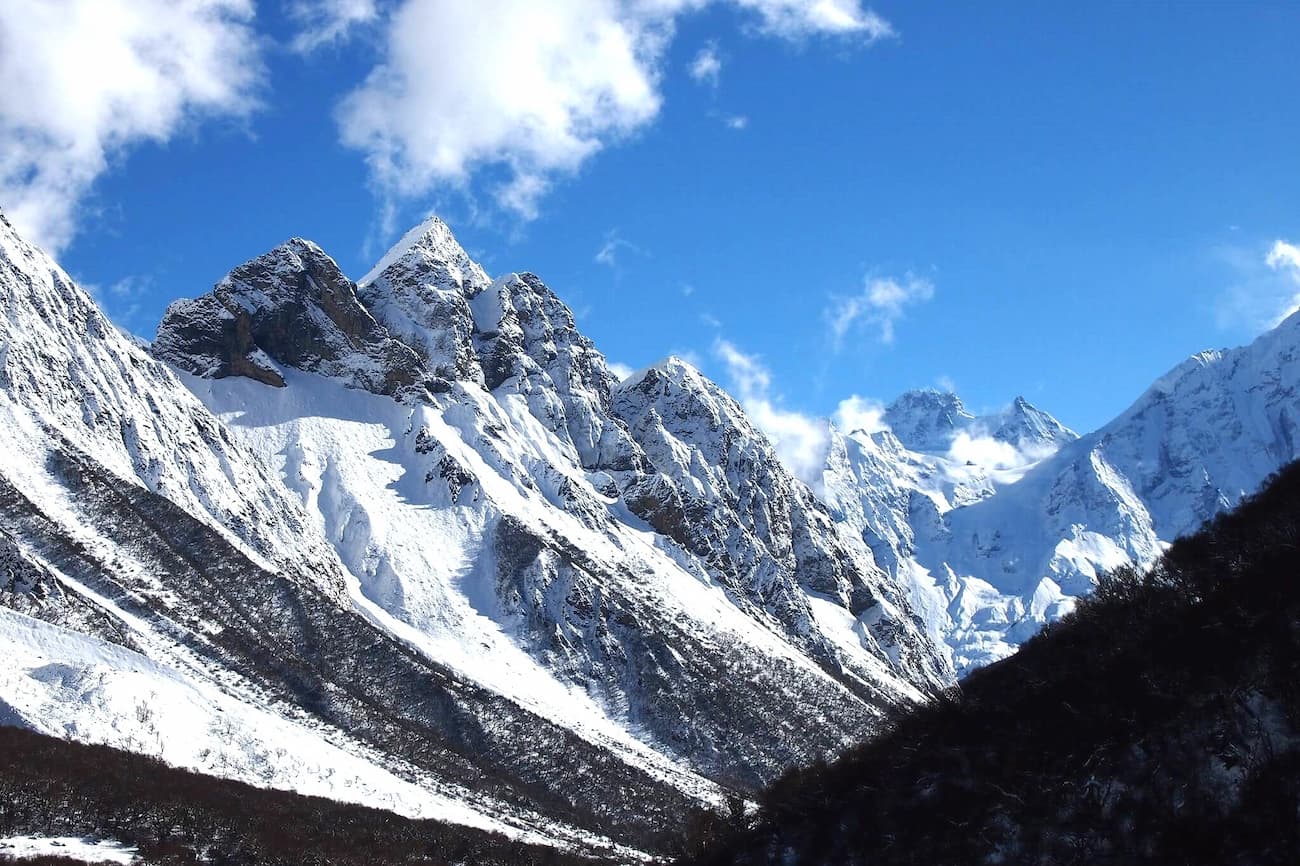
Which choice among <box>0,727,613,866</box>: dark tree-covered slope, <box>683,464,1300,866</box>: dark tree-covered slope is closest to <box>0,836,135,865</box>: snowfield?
<box>0,727,613,866</box>: dark tree-covered slope

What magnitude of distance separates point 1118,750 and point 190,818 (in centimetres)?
7055

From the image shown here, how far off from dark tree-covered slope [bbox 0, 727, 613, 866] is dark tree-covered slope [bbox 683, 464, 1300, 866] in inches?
1891

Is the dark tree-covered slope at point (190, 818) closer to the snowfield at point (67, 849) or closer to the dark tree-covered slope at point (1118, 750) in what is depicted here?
the snowfield at point (67, 849)

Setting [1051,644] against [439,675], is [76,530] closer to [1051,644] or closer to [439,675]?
[439,675]

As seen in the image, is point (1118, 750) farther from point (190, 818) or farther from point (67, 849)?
point (190, 818)

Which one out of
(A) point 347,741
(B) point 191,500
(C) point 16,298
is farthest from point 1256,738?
(C) point 16,298

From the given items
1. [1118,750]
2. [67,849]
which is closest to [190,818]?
[67,849]

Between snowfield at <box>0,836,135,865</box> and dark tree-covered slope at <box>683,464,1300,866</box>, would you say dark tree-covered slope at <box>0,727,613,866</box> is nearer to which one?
snowfield at <box>0,836,135,865</box>

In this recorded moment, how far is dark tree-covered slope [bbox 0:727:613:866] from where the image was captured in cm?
7450

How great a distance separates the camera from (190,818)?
81.4 metres

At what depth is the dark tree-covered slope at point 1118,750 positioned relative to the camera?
2983 cm

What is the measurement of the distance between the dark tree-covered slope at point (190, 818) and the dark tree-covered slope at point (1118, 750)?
48034 mm

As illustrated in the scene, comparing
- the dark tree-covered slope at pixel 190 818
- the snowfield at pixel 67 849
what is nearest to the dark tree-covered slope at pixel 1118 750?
the snowfield at pixel 67 849

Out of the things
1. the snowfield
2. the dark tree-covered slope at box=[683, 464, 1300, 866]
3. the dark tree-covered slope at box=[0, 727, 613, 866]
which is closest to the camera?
the dark tree-covered slope at box=[683, 464, 1300, 866]
